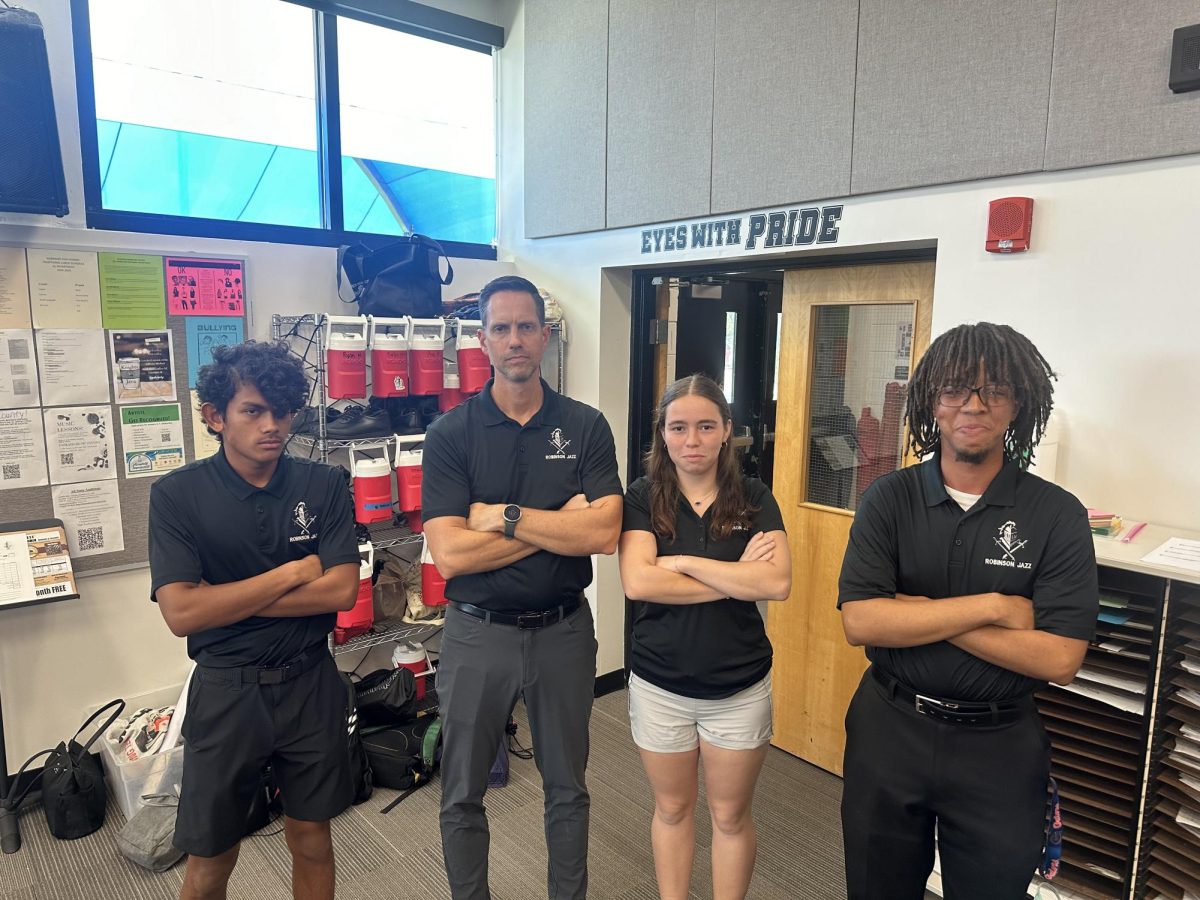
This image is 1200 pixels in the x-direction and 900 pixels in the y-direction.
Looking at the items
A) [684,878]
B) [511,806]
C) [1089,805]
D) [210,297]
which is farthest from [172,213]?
[1089,805]

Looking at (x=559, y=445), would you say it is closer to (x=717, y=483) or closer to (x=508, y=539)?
(x=508, y=539)

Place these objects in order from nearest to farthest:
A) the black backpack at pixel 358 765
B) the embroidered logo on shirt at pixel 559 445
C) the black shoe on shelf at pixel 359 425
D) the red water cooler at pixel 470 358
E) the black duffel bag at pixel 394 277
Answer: the embroidered logo on shirt at pixel 559 445
the black backpack at pixel 358 765
the black shoe on shelf at pixel 359 425
the black duffel bag at pixel 394 277
the red water cooler at pixel 470 358

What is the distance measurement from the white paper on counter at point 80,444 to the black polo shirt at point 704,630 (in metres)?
2.11

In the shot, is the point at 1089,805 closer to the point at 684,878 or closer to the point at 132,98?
the point at 684,878

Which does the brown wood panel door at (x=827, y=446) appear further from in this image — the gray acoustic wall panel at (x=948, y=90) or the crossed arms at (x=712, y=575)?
the crossed arms at (x=712, y=575)

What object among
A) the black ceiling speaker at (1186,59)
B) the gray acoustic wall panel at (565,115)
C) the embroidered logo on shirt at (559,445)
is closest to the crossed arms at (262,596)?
the embroidered logo on shirt at (559,445)

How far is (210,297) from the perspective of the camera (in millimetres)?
3033

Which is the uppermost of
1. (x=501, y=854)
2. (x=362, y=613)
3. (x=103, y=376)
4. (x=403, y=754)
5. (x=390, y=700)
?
(x=103, y=376)

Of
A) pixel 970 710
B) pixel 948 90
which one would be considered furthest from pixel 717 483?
pixel 948 90

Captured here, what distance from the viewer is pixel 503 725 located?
2047 mm

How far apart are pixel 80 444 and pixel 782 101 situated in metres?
2.78

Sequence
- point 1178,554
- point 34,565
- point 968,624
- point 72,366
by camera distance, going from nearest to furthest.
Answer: point 968,624 < point 1178,554 < point 34,565 < point 72,366

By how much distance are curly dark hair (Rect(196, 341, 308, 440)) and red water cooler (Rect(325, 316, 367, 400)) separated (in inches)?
44.1

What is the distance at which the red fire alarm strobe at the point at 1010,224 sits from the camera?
2.14 meters
